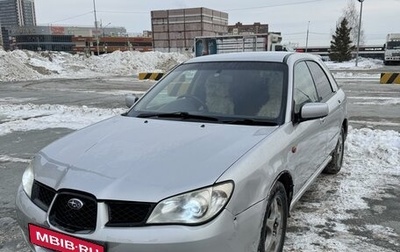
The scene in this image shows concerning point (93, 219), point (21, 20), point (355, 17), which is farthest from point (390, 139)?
point (21, 20)

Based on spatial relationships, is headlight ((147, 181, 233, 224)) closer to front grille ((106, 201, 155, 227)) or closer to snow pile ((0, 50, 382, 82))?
front grille ((106, 201, 155, 227))

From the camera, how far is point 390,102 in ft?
39.5

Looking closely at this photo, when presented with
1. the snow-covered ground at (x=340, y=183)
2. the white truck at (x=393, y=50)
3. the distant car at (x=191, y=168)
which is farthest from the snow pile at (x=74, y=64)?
the distant car at (x=191, y=168)

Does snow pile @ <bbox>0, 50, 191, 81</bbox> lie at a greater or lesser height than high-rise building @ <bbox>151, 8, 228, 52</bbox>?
lesser

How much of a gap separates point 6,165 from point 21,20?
355ft

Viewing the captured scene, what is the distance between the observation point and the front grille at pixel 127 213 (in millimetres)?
2232

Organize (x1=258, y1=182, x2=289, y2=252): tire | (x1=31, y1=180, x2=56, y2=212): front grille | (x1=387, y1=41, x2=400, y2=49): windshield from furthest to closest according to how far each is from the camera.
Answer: (x1=387, y1=41, x2=400, y2=49): windshield, (x1=258, y1=182, x2=289, y2=252): tire, (x1=31, y1=180, x2=56, y2=212): front grille

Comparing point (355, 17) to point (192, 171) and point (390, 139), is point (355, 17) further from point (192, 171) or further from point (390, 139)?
point (192, 171)

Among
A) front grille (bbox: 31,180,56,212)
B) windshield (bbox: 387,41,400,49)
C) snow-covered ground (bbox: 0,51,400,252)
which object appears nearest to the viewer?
front grille (bbox: 31,180,56,212)

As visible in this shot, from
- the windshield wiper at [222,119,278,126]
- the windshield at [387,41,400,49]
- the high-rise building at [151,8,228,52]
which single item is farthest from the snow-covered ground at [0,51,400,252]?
the high-rise building at [151,8,228,52]

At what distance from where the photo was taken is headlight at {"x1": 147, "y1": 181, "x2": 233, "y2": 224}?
2.23 m

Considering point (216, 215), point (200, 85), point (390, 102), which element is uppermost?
point (200, 85)

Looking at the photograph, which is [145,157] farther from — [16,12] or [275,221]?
[16,12]

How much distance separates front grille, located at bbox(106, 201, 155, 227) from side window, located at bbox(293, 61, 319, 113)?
1.80 metres
